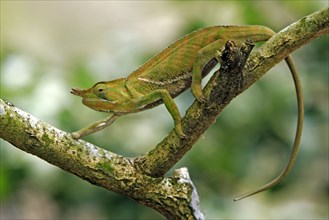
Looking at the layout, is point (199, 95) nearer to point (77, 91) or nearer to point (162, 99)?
point (162, 99)

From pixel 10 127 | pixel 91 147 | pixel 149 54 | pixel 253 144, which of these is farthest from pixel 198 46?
pixel 149 54

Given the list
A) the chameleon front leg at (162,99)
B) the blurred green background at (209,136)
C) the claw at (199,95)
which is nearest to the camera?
the claw at (199,95)

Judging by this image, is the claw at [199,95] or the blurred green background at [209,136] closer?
the claw at [199,95]

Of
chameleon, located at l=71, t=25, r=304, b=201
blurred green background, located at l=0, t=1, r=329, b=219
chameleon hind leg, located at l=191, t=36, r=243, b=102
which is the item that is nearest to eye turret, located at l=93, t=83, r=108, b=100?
chameleon, located at l=71, t=25, r=304, b=201

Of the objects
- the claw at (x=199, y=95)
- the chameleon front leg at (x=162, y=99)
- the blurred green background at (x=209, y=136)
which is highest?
the blurred green background at (x=209, y=136)

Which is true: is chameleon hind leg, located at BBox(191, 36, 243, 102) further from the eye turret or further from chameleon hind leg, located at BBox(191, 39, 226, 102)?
the eye turret

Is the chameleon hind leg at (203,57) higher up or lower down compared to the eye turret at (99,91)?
higher up

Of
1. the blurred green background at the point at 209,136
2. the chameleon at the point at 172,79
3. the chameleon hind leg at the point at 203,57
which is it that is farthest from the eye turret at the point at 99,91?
the blurred green background at the point at 209,136

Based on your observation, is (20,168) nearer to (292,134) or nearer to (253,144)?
(253,144)

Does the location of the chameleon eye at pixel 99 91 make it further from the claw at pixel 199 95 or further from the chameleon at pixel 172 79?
the claw at pixel 199 95
